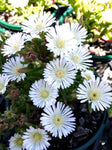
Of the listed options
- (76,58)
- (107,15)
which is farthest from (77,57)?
(107,15)

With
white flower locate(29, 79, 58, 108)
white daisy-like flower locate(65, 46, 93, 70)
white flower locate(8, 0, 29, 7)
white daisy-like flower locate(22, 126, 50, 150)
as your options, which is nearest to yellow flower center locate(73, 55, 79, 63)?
white daisy-like flower locate(65, 46, 93, 70)

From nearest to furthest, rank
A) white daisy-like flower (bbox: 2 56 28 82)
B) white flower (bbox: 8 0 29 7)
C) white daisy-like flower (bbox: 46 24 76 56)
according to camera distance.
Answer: white daisy-like flower (bbox: 46 24 76 56), white daisy-like flower (bbox: 2 56 28 82), white flower (bbox: 8 0 29 7)

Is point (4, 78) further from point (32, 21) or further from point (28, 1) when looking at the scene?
point (28, 1)

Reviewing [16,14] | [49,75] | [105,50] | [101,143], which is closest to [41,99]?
[49,75]

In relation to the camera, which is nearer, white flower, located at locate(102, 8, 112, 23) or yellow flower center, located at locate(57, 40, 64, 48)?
yellow flower center, located at locate(57, 40, 64, 48)

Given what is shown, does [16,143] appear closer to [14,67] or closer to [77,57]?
[14,67]

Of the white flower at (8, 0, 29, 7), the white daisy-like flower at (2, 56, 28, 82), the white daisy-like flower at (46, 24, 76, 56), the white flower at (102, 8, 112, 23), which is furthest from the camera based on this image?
the white flower at (8, 0, 29, 7)

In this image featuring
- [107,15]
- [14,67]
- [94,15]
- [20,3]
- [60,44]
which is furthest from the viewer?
[20,3]

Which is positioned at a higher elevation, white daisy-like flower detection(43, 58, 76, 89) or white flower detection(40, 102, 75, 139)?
white daisy-like flower detection(43, 58, 76, 89)

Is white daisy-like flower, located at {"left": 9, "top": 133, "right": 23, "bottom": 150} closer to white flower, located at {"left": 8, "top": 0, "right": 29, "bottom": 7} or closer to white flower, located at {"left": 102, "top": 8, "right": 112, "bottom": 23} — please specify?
white flower, located at {"left": 102, "top": 8, "right": 112, "bottom": 23}
